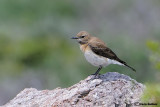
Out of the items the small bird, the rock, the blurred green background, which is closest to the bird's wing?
the small bird

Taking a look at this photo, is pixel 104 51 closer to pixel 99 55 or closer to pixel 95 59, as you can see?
pixel 99 55

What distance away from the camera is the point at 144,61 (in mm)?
16688

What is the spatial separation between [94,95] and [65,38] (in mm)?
21656

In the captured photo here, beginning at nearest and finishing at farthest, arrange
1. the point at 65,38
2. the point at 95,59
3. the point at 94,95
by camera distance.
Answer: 1. the point at 94,95
2. the point at 95,59
3. the point at 65,38

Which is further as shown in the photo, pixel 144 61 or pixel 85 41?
pixel 144 61

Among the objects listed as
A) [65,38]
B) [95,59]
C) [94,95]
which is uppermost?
[65,38]

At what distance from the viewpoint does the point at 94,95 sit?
7000 mm

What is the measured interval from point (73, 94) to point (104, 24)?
27708mm

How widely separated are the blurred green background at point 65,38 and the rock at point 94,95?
2.12 m

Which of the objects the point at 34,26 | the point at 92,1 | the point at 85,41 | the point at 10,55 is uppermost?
the point at 92,1

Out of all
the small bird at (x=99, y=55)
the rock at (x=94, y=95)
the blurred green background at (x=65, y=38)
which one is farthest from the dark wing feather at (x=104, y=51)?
the rock at (x=94, y=95)

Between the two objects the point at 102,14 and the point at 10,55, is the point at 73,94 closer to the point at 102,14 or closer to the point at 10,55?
the point at 10,55

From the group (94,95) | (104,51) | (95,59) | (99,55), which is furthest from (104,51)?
(94,95)

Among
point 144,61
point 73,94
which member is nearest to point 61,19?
point 144,61
